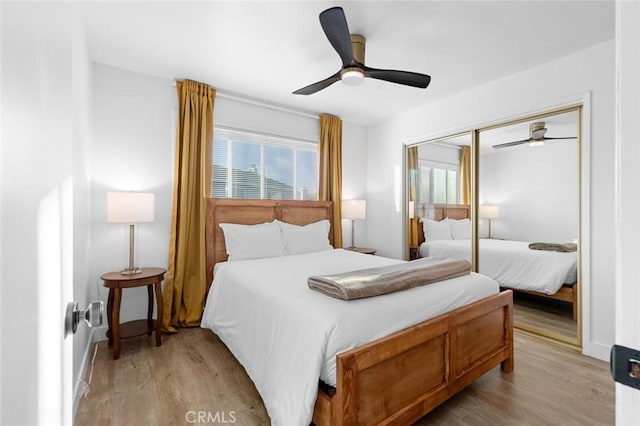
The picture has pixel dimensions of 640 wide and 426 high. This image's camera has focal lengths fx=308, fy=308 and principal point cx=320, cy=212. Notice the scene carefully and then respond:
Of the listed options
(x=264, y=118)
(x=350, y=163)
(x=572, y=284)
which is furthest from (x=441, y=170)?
(x=264, y=118)

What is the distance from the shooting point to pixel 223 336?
2557 millimetres

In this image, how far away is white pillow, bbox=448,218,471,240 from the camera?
3.73 metres

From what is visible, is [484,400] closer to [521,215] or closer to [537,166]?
[521,215]

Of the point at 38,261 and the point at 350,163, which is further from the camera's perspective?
the point at 350,163

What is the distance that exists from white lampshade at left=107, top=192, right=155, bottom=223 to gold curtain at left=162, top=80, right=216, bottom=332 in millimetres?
449

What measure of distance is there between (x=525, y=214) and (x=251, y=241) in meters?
3.00

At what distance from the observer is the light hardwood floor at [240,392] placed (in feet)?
6.10

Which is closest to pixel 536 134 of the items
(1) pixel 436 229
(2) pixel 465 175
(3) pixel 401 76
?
(2) pixel 465 175

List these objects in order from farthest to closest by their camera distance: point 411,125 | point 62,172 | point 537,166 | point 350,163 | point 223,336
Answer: point 350,163, point 411,125, point 537,166, point 223,336, point 62,172

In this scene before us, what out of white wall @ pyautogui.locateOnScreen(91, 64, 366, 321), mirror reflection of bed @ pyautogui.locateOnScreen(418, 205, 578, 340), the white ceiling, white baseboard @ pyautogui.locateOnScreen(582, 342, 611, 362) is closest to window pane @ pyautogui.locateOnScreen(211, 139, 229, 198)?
white wall @ pyautogui.locateOnScreen(91, 64, 366, 321)

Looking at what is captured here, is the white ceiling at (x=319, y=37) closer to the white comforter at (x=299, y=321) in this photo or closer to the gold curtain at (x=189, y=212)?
the gold curtain at (x=189, y=212)

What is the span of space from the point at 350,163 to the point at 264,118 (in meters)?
1.58

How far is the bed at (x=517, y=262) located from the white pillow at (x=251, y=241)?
2.14 metres

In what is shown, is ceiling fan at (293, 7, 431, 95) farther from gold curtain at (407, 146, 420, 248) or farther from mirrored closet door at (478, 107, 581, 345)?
gold curtain at (407, 146, 420, 248)
